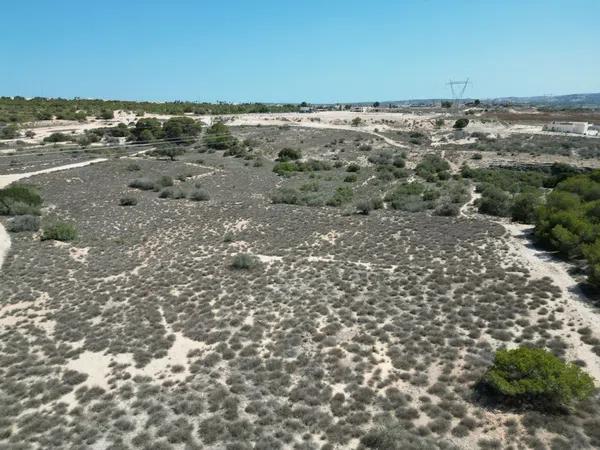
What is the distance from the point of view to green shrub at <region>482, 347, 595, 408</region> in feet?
39.3

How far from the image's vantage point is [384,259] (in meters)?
23.8

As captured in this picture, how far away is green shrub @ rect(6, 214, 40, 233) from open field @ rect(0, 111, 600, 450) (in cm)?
71

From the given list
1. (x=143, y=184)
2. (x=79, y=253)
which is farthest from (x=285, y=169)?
(x=79, y=253)

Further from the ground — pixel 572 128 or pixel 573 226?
pixel 572 128

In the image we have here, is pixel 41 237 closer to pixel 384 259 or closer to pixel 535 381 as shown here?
pixel 384 259

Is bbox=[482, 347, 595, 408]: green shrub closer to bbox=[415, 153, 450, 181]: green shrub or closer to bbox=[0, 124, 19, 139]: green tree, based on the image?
bbox=[415, 153, 450, 181]: green shrub

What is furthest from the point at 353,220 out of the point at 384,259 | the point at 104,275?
the point at 104,275

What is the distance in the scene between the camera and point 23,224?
29.1 m

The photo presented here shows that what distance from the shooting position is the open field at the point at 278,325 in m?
12.0

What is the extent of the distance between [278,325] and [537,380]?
8.70 metres

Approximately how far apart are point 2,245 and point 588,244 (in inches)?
1209

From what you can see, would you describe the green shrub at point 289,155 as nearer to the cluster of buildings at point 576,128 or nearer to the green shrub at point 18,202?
the green shrub at point 18,202

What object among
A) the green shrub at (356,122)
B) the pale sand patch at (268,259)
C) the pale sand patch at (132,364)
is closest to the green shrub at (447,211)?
the pale sand patch at (268,259)

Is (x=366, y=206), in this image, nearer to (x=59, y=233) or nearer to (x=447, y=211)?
(x=447, y=211)
